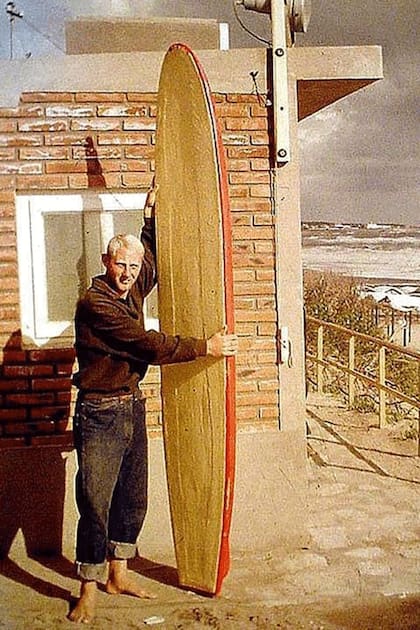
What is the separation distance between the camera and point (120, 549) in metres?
2.87

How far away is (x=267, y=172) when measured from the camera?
11.0 feet

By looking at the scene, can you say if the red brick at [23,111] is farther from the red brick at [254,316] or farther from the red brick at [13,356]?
the red brick at [254,316]

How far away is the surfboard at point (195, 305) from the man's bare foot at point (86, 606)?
38cm

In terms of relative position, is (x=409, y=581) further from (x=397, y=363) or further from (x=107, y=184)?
(x=397, y=363)

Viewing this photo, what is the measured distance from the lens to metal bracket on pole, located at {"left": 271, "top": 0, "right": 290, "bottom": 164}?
319cm

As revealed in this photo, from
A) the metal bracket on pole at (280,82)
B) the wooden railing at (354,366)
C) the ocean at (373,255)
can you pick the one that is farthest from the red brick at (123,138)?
the ocean at (373,255)

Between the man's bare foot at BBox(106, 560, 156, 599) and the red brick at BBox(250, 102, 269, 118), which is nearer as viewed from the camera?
the man's bare foot at BBox(106, 560, 156, 599)

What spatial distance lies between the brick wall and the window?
0.04 m

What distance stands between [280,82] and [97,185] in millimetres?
889

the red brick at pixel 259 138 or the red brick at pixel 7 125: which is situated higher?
the red brick at pixel 7 125

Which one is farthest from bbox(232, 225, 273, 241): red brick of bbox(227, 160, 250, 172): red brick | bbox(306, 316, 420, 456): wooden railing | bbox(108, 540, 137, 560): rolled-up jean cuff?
bbox(306, 316, 420, 456): wooden railing

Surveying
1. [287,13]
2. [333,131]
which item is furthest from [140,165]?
[333,131]

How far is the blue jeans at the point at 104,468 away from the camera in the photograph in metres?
2.66

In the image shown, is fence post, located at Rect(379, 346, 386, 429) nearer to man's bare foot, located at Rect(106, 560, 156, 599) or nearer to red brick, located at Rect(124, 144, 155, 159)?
red brick, located at Rect(124, 144, 155, 159)
